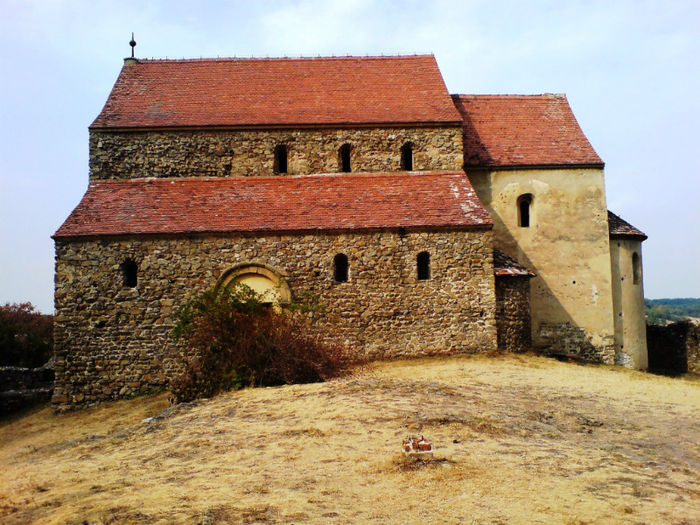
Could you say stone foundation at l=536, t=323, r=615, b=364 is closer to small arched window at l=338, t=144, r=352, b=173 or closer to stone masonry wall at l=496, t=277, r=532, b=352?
stone masonry wall at l=496, t=277, r=532, b=352

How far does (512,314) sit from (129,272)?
10312 millimetres

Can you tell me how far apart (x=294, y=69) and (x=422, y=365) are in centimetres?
1123

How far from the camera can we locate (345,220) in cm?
1664

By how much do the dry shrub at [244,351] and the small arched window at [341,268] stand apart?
3162 millimetres

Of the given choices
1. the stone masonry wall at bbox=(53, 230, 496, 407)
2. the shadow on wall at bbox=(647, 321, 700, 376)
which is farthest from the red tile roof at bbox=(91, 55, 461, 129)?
the shadow on wall at bbox=(647, 321, 700, 376)

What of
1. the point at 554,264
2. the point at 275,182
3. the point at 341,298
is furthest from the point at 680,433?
the point at 275,182

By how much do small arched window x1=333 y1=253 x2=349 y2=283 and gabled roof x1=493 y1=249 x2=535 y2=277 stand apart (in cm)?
399

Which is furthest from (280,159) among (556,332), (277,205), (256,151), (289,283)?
(556,332)

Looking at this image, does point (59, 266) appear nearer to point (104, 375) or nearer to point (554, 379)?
point (104, 375)

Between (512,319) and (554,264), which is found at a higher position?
(554,264)

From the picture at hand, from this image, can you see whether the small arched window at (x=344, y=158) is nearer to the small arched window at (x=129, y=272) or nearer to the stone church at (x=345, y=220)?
the stone church at (x=345, y=220)

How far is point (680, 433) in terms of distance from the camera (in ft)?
29.4

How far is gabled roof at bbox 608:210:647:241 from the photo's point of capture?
19.5 metres

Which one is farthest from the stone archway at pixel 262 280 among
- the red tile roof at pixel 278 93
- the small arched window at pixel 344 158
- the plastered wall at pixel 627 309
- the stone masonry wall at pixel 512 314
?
the plastered wall at pixel 627 309
